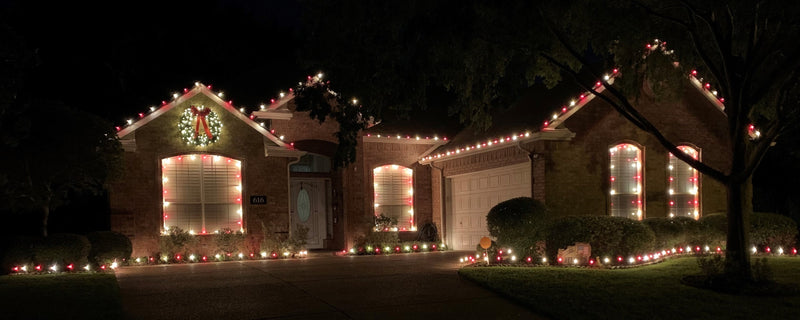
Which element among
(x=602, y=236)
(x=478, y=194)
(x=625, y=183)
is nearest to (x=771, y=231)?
(x=625, y=183)

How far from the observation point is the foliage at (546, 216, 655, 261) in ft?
42.2

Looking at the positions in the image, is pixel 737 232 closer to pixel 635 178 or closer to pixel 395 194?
pixel 635 178

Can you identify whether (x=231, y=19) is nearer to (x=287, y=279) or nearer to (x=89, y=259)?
(x=89, y=259)

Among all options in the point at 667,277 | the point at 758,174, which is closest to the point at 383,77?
the point at 667,277

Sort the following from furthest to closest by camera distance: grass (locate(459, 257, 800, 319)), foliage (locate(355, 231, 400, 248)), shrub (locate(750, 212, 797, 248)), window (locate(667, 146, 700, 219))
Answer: foliage (locate(355, 231, 400, 248)), window (locate(667, 146, 700, 219)), shrub (locate(750, 212, 797, 248)), grass (locate(459, 257, 800, 319))

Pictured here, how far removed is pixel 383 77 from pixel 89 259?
8.45 m

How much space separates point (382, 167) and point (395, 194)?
917 millimetres

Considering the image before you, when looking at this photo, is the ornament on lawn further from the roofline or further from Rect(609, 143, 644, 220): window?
Rect(609, 143, 644, 220): window

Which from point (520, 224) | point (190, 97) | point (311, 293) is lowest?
point (311, 293)

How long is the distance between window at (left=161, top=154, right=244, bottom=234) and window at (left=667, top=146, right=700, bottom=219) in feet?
36.3

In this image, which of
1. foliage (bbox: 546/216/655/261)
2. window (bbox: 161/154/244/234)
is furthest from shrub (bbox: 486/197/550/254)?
window (bbox: 161/154/244/234)

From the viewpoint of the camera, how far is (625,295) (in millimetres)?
9039

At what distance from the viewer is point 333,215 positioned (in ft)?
65.0

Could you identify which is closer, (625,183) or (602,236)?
(602,236)
